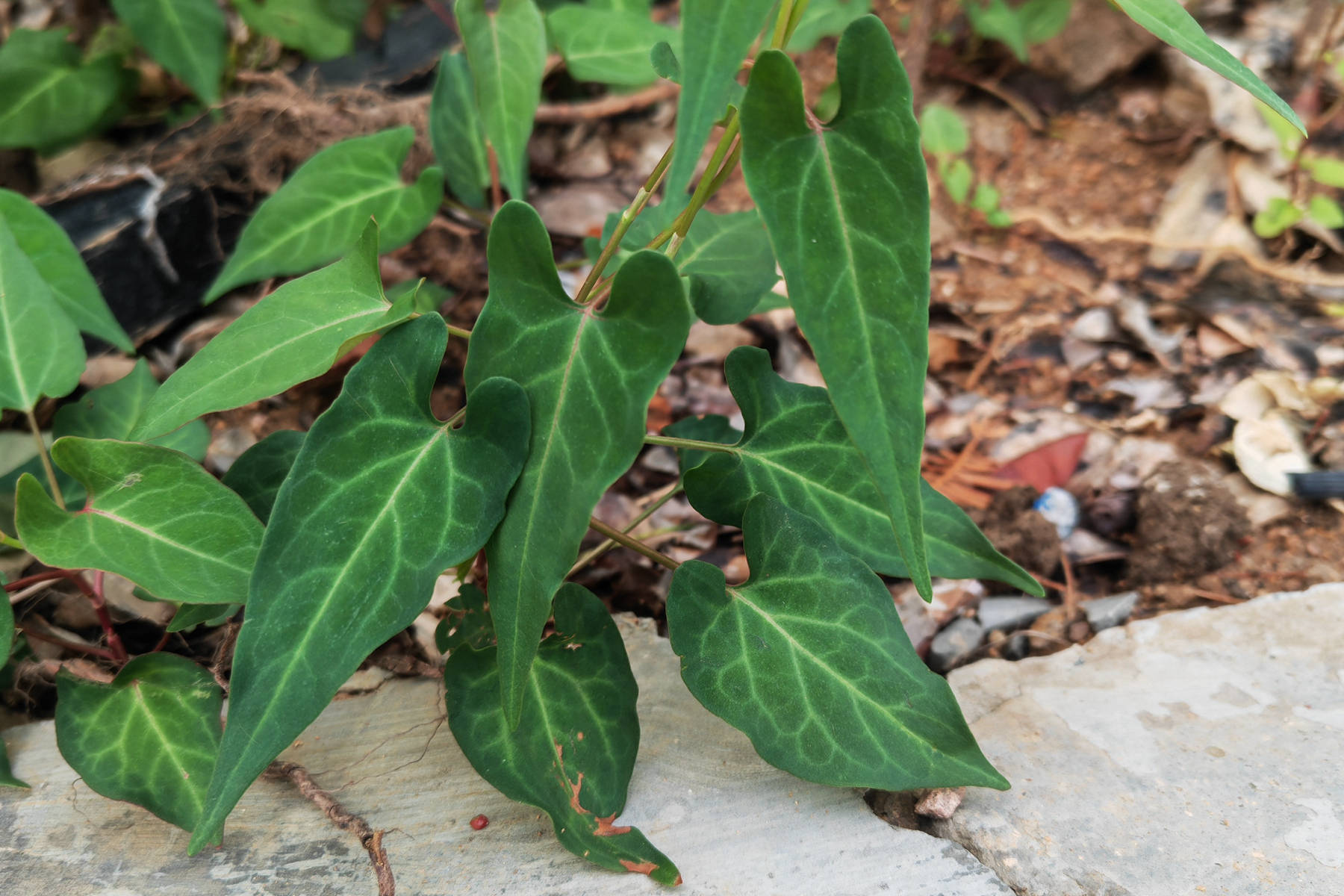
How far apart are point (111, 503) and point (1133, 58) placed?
8.12ft

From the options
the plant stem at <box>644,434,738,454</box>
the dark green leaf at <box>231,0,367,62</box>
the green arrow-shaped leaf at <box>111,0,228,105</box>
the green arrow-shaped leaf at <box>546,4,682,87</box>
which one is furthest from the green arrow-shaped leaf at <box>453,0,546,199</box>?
the dark green leaf at <box>231,0,367,62</box>

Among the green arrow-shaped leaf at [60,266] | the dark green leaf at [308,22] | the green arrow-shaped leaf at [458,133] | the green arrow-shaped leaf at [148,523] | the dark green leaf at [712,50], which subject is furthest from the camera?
the dark green leaf at [308,22]

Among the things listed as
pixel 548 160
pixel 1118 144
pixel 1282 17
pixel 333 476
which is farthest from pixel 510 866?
pixel 1282 17

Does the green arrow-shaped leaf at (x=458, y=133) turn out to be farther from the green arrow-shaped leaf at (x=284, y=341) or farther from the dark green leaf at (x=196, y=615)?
the dark green leaf at (x=196, y=615)

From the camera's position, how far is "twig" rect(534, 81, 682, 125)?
7.00 feet

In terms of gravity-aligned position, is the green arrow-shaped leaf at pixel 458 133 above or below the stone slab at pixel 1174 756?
above

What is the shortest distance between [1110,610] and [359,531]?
1160mm

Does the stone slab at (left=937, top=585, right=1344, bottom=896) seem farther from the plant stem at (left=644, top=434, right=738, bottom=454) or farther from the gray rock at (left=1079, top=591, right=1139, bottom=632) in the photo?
the plant stem at (left=644, top=434, right=738, bottom=454)

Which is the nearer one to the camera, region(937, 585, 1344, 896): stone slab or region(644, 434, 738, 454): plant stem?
region(937, 585, 1344, 896): stone slab

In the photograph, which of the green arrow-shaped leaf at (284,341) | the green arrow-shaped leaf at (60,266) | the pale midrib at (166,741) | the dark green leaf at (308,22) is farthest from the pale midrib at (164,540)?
the dark green leaf at (308,22)

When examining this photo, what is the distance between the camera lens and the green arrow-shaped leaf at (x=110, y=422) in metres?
1.30

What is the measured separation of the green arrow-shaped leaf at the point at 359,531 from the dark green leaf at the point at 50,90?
5.39 ft

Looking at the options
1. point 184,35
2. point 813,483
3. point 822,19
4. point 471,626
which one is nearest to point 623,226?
point 813,483

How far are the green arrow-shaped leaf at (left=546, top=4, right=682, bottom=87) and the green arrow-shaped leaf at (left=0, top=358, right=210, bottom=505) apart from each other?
982mm
